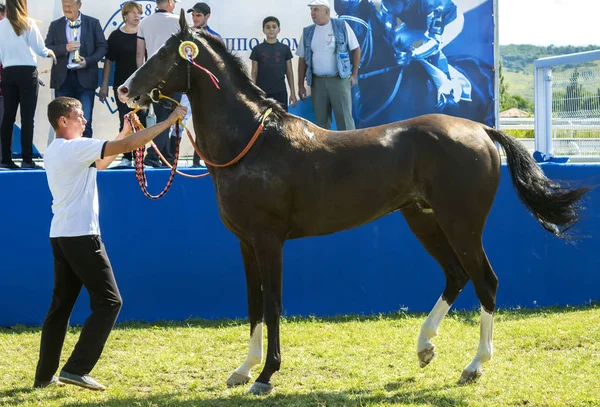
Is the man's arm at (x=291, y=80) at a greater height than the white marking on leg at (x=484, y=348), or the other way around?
the man's arm at (x=291, y=80)

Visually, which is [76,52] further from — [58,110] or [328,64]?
[58,110]

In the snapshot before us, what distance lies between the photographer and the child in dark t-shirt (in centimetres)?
920

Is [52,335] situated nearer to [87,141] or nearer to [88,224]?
[88,224]

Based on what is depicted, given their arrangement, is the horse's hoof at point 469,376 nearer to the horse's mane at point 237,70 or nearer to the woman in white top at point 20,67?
the horse's mane at point 237,70

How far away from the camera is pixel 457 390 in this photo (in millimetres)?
5297

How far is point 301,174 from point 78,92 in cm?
423

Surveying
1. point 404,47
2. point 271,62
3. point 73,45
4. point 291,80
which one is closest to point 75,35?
point 73,45

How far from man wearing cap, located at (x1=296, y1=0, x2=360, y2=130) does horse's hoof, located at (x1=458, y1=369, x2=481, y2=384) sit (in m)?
4.35

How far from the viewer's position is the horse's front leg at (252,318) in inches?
221

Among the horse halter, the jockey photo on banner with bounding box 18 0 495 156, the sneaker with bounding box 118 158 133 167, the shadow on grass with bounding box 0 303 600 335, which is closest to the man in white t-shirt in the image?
the horse halter

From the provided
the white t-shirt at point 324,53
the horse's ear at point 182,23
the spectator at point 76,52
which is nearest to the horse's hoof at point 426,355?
the horse's ear at point 182,23

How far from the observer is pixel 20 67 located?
8297 mm

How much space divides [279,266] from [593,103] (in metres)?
5.07

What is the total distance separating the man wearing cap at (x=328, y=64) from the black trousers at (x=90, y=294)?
452cm
